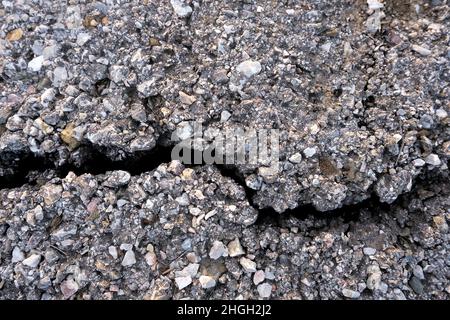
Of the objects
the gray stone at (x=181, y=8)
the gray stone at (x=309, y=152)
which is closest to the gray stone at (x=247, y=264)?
the gray stone at (x=309, y=152)

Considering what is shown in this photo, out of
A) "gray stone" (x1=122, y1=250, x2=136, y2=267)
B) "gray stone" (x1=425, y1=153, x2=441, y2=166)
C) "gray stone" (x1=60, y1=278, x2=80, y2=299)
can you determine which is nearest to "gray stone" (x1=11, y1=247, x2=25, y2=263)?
"gray stone" (x1=60, y1=278, x2=80, y2=299)

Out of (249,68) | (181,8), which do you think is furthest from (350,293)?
(181,8)

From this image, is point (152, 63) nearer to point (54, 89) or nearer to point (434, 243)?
point (54, 89)

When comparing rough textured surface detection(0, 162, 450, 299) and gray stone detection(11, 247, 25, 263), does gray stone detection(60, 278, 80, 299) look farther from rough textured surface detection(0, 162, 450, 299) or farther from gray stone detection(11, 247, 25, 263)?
gray stone detection(11, 247, 25, 263)

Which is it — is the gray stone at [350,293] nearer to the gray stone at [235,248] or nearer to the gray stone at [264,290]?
the gray stone at [264,290]

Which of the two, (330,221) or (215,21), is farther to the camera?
(215,21)

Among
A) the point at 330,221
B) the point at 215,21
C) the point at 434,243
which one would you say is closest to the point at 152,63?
the point at 215,21

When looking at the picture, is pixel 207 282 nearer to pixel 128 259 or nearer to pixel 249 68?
pixel 128 259

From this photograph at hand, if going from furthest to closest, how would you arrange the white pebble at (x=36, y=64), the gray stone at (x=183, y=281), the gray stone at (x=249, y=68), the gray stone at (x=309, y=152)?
the white pebble at (x=36, y=64) < the gray stone at (x=249, y=68) < the gray stone at (x=309, y=152) < the gray stone at (x=183, y=281)
